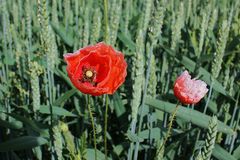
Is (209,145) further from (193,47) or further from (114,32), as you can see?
(193,47)

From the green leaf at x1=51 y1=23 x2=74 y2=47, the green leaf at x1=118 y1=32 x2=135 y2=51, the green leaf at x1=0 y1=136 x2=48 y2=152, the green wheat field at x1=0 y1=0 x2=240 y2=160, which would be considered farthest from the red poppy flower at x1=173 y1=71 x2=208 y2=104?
the green leaf at x1=51 y1=23 x2=74 y2=47

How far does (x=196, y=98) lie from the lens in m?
0.81

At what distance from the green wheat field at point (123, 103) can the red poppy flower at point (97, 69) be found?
3cm

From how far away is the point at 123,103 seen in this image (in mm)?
1362

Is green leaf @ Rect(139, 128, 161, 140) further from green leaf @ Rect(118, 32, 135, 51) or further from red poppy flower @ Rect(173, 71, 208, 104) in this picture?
green leaf @ Rect(118, 32, 135, 51)

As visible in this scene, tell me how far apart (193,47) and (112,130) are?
1.55ft

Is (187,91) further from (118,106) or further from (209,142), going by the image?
(118,106)

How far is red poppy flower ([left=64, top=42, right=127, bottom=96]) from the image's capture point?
2.24 feet

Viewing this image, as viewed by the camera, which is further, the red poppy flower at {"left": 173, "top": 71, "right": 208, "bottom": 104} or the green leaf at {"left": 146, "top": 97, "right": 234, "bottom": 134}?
the green leaf at {"left": 146, "top": 97, "right": 234, "bottom": 134}

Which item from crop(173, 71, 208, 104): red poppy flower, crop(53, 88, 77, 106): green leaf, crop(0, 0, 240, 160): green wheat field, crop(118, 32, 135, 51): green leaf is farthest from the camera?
crop(118, 32, 135, 51): green leaf

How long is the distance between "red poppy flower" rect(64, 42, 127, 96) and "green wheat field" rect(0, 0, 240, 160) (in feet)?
0.11

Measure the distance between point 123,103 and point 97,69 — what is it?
24.1 inches

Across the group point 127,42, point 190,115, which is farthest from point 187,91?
point 127,42

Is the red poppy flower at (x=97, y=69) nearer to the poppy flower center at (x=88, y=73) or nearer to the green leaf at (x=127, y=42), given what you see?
the poppy flower center at (x=88, y=73)
